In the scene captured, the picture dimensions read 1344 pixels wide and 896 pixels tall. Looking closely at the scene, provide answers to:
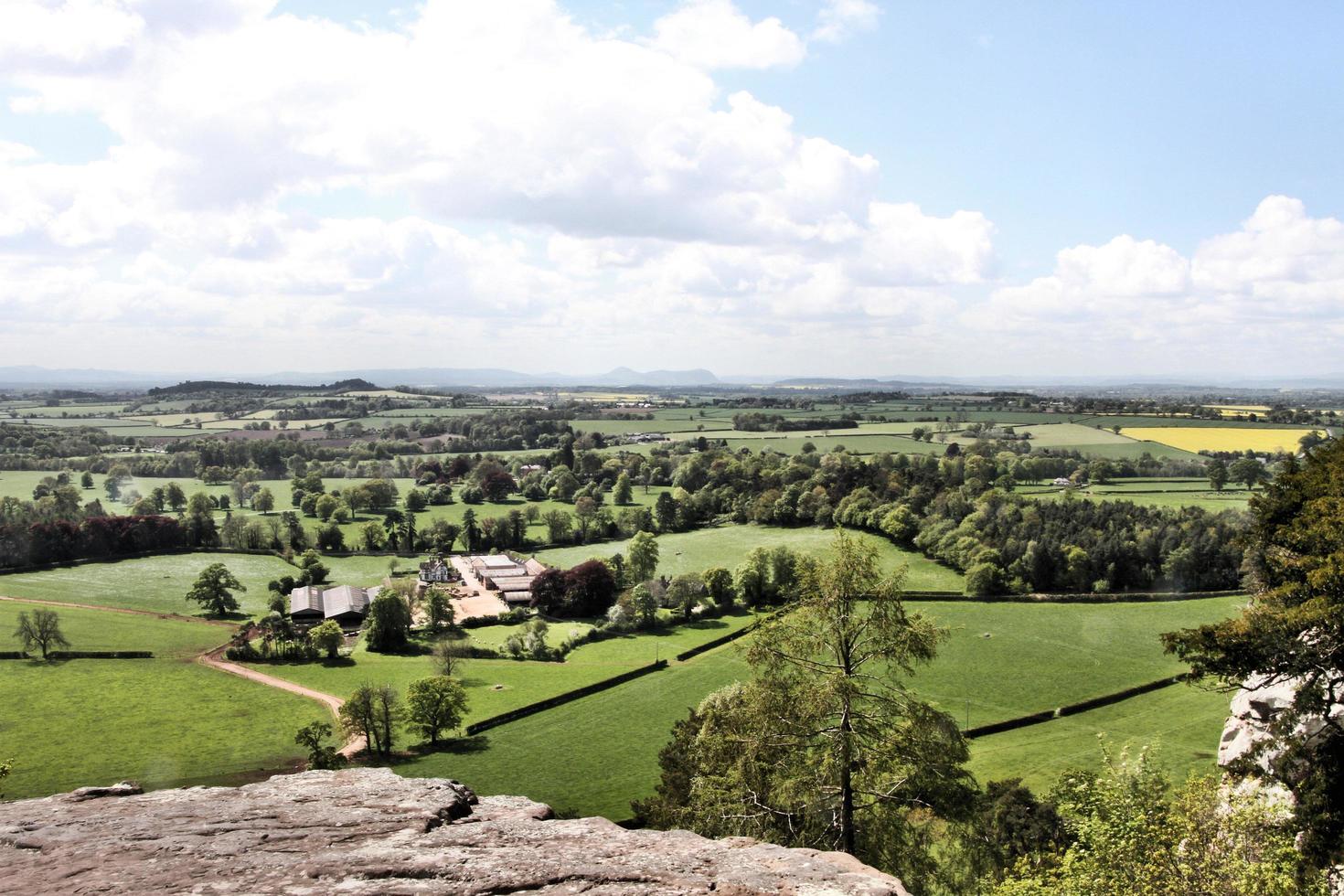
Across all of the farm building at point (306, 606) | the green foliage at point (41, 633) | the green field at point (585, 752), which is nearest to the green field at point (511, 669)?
the green field at point (585, 752)

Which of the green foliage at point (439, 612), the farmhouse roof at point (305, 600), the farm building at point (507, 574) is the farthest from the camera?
the farm building at point (507, 574)

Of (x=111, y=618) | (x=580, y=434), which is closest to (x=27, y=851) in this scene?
(x=111, y=618)

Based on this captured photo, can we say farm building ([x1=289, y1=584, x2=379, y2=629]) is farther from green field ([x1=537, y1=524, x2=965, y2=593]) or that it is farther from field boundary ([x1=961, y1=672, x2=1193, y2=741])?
field boundary ([x1=961, y1=672, x2=1193, y2=741])

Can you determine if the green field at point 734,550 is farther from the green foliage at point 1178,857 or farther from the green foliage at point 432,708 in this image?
the green foliage at point 1178,857

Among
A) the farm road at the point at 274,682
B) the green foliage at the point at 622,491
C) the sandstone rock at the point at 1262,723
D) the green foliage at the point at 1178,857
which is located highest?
the green foliage at the point at 1178,857

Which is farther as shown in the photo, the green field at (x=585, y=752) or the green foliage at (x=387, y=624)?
the green foliage at (x=387, y=624)

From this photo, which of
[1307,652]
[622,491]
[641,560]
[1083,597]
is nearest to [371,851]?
[1307,652]

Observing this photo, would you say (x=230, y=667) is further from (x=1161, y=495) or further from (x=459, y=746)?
(x=1161, y=495)
